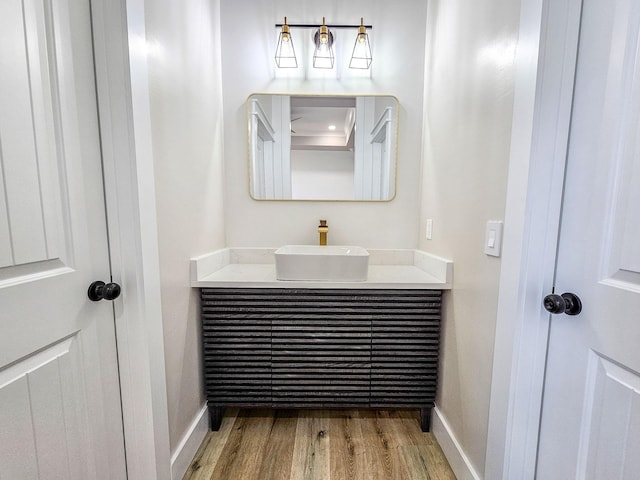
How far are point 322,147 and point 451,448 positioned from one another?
1688 millimetres

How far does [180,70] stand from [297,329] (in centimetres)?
128

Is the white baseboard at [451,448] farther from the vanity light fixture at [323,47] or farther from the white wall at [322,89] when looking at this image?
the vanity light fixture at [323,47]

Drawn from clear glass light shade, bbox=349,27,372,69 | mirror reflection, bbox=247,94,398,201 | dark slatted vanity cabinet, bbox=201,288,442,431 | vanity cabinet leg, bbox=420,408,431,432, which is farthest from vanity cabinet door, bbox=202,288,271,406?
clear glass light shade, bbox=349,27,372,69

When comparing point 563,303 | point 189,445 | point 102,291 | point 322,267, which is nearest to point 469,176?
point 563,303

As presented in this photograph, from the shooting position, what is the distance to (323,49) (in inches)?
63.7

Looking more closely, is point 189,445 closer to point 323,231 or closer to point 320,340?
point 320,340

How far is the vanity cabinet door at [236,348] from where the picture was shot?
134 centimetres

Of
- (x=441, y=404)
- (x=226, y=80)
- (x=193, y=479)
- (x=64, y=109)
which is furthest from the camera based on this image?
(x=226, y=80)

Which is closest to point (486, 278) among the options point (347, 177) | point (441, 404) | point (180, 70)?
point (441, 404)

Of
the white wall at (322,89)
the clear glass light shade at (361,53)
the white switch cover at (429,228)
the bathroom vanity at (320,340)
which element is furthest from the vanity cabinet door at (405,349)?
the clear glass light shade at (361,53)

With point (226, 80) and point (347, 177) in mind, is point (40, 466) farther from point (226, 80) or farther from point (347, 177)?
point (226, 80)

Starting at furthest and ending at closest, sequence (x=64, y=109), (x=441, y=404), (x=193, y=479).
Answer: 1. (x=441, y=404)
2. (x=193, y=479)
3. (x=64, y=109)

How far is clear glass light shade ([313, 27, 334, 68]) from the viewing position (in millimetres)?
1565

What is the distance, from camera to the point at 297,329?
135cm
